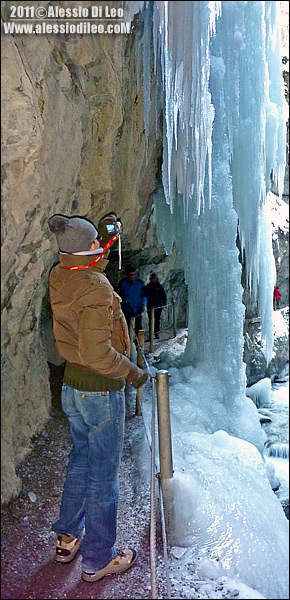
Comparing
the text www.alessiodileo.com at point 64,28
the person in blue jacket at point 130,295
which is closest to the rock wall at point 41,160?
the text www.alessiodileo.com at point 64,28

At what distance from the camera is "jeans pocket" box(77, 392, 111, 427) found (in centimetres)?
236

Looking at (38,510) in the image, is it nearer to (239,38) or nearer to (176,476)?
(176,476)

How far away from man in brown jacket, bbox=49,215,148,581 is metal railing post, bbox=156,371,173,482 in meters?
0.60

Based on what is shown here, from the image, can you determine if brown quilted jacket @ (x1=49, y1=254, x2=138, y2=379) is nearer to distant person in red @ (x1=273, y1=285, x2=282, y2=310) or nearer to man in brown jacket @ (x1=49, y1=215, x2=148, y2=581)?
man in brown jacket @ (x1=49, y1=215, x2=148, y2=581)

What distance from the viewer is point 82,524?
2.60 meters

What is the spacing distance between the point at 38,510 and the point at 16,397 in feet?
3.08

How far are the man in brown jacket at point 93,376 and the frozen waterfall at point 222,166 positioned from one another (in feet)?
A: 12.3

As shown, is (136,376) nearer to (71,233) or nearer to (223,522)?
(71,233)

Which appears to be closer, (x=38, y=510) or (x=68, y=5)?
(x=68, y=5)

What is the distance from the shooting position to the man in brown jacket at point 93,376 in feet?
7.54

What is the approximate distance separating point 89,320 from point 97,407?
423 mm

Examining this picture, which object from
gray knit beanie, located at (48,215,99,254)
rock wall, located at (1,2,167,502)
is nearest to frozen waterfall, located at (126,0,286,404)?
rock wall, located at (1,2,167,502)

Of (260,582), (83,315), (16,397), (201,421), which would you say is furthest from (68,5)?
(201,421)

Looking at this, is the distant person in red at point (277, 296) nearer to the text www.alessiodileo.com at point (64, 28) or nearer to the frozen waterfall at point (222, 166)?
the frozen waterfall at point (222, 166)
